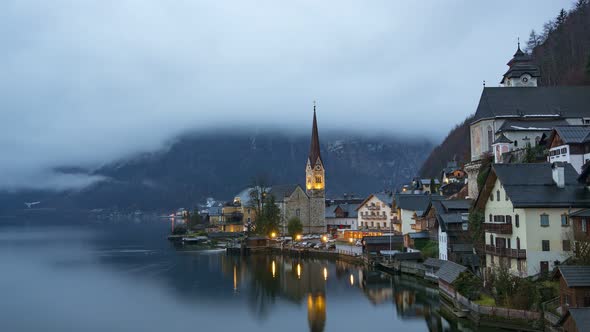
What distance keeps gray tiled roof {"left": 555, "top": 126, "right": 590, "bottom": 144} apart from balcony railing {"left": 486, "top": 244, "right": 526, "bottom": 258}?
32.1 feet

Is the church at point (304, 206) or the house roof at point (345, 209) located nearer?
the house roof at point (345, 209)

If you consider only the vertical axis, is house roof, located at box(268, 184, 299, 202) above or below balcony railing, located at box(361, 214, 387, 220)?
above

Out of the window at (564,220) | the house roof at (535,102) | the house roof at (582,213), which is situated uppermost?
the house roof at (535,102)

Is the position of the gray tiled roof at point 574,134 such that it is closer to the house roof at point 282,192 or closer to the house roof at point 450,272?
the house roof at point 450,272

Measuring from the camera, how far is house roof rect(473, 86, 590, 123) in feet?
196

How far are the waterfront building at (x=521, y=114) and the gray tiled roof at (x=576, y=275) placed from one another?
29.5m

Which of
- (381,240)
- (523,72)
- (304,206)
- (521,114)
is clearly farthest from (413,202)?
(304,206)

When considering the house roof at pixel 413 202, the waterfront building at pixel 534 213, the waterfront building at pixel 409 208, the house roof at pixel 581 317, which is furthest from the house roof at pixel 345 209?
the house roof at pixel 581 317

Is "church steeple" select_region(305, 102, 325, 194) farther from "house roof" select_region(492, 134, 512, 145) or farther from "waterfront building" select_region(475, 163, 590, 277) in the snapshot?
"waterfront building" select_region(475, 163, 590, 277)

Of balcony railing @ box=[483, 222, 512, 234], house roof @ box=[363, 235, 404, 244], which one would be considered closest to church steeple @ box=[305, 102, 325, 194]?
house roof @ box=[363, 235, 404, 244]

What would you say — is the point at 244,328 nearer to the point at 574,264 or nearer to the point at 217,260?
the point at 574,264

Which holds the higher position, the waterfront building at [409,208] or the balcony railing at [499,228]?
the waterfront building at [409,208]

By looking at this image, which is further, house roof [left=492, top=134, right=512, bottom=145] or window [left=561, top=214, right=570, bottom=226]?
house roof [left=492, top=134, right=512, bottom=145]

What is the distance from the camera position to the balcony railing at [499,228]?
3745 centimetres
